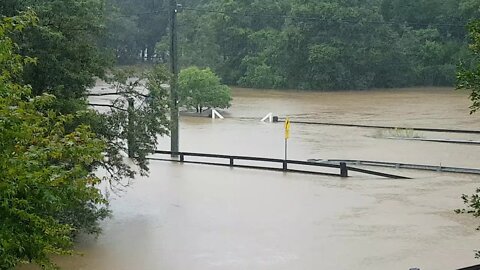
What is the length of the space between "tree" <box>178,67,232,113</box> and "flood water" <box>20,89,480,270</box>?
11045 millimetres

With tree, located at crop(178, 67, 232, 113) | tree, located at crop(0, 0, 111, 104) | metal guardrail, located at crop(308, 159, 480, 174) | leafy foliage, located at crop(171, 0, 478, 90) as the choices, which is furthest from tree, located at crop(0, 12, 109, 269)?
leafy foliage, located at crop(171, 0, 478, 90)

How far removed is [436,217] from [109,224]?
629 cm

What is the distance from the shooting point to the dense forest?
49.4 metres

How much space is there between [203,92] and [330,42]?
55.8 ft

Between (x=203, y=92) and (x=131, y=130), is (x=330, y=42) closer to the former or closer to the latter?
(x=203, y=92)

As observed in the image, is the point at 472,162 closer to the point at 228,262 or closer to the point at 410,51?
the point at 228,262

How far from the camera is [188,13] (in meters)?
58.7

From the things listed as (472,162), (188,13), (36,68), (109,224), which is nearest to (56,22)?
(36,68)

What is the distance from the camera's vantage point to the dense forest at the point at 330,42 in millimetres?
49438

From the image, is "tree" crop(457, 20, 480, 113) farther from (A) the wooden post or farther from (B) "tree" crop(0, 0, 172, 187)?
(A) the wooden post

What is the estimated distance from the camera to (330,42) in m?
49.9

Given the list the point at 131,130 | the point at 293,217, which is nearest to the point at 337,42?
the point at 293,217

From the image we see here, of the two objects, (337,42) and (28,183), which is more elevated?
(337,42)

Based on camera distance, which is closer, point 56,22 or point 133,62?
point 56,22
